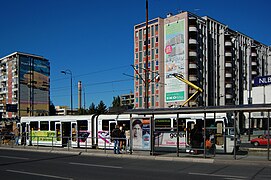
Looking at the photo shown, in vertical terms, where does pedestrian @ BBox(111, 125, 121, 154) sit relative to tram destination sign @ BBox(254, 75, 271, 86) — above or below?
below

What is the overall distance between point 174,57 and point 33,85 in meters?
57.5

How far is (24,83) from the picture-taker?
112m

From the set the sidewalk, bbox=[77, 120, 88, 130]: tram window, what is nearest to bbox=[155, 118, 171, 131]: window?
the sidewalk

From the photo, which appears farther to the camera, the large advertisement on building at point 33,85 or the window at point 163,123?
the large advertisement on building at point 33,85

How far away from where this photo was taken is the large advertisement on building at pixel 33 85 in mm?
111000

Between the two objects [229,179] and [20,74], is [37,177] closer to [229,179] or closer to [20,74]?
[229,179]

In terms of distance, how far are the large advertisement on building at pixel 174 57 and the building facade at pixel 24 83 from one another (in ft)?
168

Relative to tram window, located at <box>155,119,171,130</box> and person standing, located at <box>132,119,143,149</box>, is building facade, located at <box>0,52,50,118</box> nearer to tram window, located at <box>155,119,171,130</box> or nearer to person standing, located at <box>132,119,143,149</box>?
tram window, located at <box>155,119,171,130</box>

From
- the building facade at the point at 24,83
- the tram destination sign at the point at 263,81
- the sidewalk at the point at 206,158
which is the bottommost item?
the sidewalk at the point at 206,158

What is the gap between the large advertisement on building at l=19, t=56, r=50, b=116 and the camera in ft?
364

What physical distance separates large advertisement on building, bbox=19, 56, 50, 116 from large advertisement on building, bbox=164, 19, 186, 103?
168 feet

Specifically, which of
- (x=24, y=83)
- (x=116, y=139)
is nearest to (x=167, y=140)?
(x=116, y=139)

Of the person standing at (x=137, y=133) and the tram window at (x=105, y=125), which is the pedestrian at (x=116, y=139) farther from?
the tram window at (x=105, y=125)

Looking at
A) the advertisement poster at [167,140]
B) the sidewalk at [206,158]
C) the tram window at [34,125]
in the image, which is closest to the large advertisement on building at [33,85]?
the tram window at [34,125]
